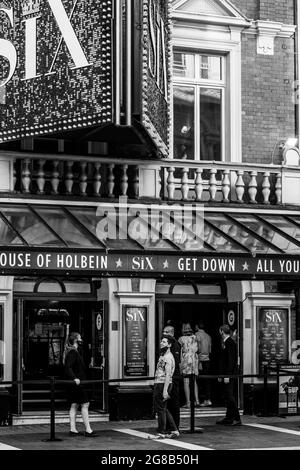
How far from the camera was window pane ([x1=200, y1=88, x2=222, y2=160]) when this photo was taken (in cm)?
2227

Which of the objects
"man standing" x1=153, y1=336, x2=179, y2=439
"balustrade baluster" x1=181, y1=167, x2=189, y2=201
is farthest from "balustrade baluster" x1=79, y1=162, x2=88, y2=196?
"man standing" x1=153, y1=336, x2=179, y2=439

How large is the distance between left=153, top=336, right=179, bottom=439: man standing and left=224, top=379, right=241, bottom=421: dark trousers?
167 centimetres

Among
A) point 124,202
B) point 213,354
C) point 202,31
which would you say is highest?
point 202,31

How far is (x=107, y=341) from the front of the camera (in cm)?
2084

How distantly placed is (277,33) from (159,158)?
3.82 metres

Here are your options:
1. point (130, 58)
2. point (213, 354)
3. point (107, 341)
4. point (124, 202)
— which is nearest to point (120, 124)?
point (130, 58)

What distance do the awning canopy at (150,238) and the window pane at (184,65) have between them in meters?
2.77

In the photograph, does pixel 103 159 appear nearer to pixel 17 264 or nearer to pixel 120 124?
pixel 120 124

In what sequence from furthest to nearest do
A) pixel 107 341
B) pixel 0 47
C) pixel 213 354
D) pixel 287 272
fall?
pixel 213 354 → pixel 107 341 → pixel 0 47 → pixel 287 272

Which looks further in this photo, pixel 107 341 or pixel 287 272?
pixel 107 341

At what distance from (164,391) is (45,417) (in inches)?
128

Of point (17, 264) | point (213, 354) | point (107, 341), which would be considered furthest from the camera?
point (213, 354)

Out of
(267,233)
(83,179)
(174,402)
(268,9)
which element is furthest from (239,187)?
(174,402)

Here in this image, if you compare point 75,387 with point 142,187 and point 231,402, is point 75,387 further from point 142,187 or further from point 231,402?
point 142,187
